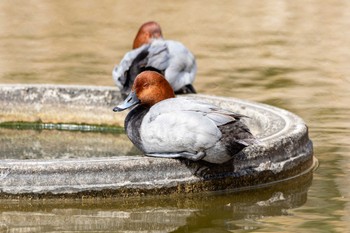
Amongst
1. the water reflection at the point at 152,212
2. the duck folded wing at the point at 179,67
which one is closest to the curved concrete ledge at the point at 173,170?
the water reflection at the point at 152,212

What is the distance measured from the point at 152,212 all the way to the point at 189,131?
1.78 feet

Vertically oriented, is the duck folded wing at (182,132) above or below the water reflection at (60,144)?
above

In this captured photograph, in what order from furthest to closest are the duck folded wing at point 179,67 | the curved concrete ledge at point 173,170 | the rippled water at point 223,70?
1. the duck folded wing at point 179,67
2. the curved concrete ledge at point 173,170
3. the rippled water at point 223,70

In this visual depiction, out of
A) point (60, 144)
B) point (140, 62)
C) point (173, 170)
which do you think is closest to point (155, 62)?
point (140, 62)

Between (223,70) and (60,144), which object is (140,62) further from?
(223,70)

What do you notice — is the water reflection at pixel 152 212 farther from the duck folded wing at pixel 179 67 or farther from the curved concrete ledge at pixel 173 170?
the duck folded wing at pixel 179 67

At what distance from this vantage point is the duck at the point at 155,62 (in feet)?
31.0

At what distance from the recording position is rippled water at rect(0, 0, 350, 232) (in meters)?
6.94

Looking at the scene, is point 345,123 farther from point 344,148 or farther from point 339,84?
point 339,84

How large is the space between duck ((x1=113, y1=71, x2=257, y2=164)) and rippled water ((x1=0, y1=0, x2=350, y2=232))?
0.34 meters

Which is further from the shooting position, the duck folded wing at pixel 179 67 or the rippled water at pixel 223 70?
the duck folded wing at pixel 179 67

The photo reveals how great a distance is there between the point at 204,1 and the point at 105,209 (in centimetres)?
1136

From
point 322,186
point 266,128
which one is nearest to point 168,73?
point 266,128

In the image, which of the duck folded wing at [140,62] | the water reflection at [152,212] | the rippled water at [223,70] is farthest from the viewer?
the duck folded wing at [140,62]
